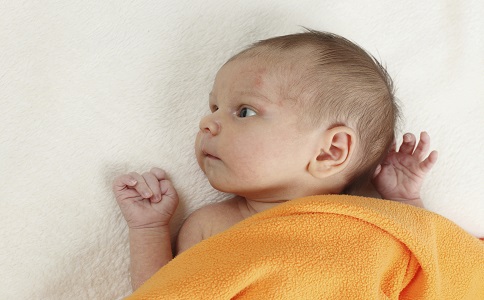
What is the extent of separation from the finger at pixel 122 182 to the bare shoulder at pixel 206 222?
152 mm

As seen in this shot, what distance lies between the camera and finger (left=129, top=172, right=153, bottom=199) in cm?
134

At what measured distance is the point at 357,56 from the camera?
1.35 meters

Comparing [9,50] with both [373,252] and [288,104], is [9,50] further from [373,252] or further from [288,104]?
[373,252]

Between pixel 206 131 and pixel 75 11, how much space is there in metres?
0.40

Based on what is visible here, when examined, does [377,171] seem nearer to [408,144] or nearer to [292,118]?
[408,144]

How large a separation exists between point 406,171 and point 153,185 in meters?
0.58

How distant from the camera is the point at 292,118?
1.29 m

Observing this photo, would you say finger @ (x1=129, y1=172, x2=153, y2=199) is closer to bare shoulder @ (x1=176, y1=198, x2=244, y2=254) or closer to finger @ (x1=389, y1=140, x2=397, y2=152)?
bare shoulder @ (x1=176, y1=198, x2=244, y2=254)

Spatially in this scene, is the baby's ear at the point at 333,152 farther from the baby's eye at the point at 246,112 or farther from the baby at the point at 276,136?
the baby's eye at the point at 246,112

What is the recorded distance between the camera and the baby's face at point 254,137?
1288 mm

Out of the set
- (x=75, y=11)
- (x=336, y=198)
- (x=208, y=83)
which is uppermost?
(x=75, y=11)

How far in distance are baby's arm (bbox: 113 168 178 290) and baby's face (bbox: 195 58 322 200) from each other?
12cm

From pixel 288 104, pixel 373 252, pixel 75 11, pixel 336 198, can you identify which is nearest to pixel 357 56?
pixel 288 104

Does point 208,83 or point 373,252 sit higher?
point 208,83
